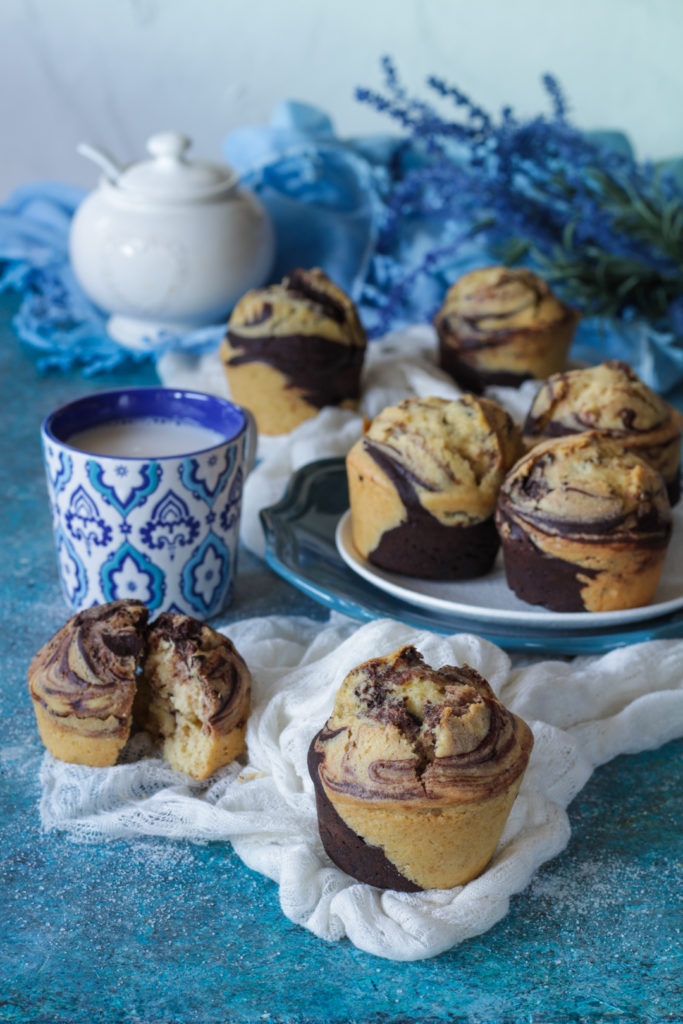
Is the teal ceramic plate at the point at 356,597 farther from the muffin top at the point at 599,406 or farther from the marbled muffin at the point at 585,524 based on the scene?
the muffin top at the point at 599,406

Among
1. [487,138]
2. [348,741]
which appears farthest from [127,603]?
[487,138]

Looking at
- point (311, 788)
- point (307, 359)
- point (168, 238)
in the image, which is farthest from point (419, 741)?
point (168, 238)

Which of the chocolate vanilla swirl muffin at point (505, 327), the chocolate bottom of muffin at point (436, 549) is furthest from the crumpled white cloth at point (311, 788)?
the chocolate vanilla swirl muffin at point (505, 327)

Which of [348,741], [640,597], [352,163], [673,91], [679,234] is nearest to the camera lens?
[348,741]

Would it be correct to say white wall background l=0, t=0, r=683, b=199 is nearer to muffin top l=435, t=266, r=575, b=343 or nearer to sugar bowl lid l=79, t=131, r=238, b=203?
sugar bowl lid l=79, t=131, r=238, b=203

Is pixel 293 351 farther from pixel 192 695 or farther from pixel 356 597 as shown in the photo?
pixel 192 695

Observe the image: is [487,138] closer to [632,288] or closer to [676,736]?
[632,288]
